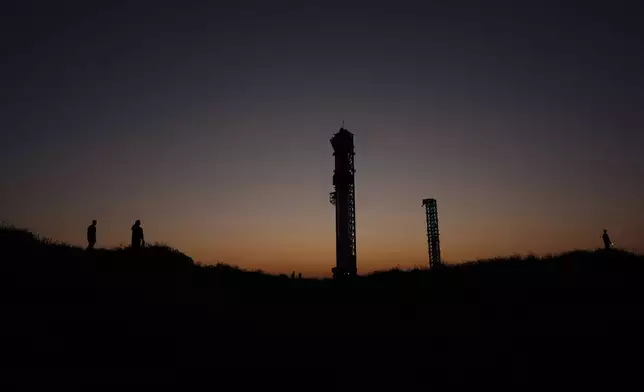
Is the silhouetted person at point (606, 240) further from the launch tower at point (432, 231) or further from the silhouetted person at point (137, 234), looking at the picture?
the silhouetted person at point (137, 234)

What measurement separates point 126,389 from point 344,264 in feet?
83.1

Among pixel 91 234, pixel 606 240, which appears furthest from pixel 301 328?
pixel 606 240

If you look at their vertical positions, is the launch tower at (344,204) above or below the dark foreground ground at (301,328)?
above

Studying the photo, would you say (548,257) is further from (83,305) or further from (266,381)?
(83,305)

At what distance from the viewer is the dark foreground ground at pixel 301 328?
974cm

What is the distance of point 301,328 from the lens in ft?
44.0

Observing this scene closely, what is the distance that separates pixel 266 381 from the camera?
31.9ft

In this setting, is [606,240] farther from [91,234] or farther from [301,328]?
[91,234]

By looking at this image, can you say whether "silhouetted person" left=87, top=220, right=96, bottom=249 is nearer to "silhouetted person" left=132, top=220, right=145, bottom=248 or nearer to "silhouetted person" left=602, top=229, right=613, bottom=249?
"silhouetted person" left=132, top=220, right=145, bottom=248

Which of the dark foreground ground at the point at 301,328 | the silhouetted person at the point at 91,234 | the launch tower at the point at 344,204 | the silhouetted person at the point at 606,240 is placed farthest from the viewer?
the launch tower at the point at 344,204

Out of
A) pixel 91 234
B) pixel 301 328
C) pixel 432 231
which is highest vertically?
pixel 432 231

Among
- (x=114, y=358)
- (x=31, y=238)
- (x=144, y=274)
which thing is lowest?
(x=114, y=358)

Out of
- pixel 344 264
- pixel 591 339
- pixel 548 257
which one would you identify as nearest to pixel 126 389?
pixel 591 339

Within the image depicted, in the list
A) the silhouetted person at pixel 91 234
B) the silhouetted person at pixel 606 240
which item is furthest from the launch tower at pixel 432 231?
the silhouetted person at pixel 91 234
